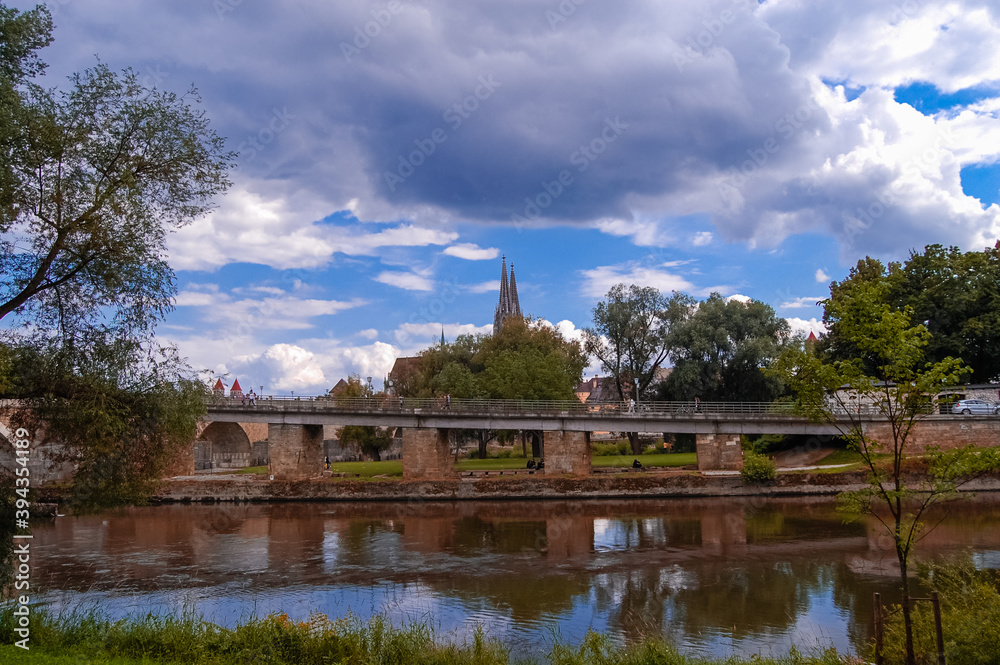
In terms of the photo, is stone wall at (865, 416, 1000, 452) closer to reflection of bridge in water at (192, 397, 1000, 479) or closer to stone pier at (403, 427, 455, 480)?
reflection of bridge in water at (192, 397, 1000, 479)

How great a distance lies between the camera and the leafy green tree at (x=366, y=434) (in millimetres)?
61250

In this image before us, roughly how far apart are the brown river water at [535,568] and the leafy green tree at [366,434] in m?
24.6

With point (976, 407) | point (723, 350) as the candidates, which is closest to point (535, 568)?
point (976, 407)

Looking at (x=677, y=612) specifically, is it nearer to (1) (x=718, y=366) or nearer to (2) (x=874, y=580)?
(2) (x=874, y=580)

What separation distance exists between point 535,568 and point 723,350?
36.9 metres

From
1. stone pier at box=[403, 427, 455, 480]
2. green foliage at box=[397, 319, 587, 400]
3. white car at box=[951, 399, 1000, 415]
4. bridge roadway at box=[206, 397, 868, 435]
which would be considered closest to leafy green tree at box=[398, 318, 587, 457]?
green foliage at box=[397, 319, 587, 400]

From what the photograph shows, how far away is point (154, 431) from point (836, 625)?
1548cm

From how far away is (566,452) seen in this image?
44625mm

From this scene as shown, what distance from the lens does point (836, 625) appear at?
15188 mm

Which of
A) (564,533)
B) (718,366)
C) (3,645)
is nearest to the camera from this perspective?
(3,645)

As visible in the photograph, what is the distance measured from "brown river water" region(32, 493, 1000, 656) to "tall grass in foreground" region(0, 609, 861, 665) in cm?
181

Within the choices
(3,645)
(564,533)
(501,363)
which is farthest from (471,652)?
(501,363)

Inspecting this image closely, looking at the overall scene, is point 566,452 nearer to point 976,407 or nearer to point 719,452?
point 719,452

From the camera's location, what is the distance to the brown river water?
1596 cm
